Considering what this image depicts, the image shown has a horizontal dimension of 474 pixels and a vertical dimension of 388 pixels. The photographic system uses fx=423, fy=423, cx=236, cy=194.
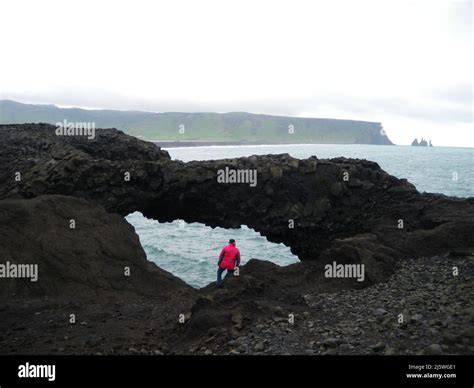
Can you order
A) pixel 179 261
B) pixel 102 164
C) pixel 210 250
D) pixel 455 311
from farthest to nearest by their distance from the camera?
pixel 210 250
pixel 179 261
pixel 102 164
pixel 455 311

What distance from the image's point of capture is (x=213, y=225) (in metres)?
24.5

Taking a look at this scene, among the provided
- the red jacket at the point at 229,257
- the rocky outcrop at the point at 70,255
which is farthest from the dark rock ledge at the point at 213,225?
the red jacket at the point at 229,257

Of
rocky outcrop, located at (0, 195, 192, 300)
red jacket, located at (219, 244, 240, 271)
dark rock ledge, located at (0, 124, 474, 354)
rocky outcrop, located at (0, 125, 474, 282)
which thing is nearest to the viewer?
dark rock ledge, located at (0, 124, 474, 354)

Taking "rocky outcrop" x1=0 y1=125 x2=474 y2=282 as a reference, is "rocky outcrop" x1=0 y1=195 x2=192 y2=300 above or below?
below

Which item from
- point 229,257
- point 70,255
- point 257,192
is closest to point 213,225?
point 257,192

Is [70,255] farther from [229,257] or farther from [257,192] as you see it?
[257,192]

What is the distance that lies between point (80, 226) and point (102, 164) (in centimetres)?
443

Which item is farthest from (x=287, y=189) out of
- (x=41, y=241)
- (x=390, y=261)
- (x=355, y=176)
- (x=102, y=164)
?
(x=41, y=241)

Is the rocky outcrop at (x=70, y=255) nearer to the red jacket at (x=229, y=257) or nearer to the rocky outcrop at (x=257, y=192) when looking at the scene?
the red jacket at (x=229, y=257)

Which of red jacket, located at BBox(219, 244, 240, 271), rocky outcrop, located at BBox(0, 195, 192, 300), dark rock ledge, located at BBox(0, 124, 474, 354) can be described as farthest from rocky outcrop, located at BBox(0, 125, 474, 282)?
red jacket, located at BBox(219, 244, 240, 271)

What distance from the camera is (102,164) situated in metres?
22.1

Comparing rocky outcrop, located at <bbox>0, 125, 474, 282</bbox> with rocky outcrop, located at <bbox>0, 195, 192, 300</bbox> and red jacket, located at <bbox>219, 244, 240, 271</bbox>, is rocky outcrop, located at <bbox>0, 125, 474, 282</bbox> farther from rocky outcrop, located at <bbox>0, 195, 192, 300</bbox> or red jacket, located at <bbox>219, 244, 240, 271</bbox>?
red jacket, located at <bbox>219, 244, 240, 271</bbox>

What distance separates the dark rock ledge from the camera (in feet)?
37.3
